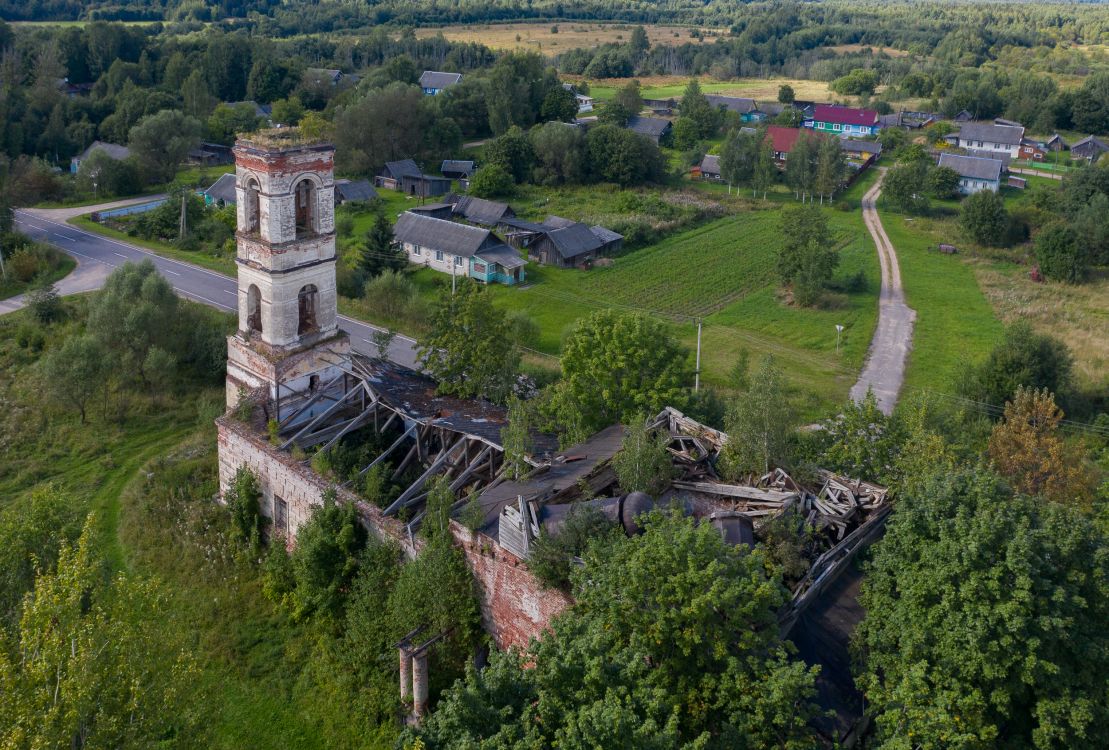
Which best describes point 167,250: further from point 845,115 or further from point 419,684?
point 845,115

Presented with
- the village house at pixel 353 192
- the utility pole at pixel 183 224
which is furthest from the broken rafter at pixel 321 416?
the village house at pixel 353 192

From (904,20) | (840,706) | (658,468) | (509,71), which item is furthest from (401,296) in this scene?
(904,20)

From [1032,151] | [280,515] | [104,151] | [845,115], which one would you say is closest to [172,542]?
[280,515]

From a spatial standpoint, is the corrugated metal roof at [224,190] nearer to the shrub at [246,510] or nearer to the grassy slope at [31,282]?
the grassy slope at [31,282]

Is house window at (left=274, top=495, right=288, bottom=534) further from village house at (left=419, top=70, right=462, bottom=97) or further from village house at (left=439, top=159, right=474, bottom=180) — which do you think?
village house at (left=419, top=70, right=462, bottom=97)

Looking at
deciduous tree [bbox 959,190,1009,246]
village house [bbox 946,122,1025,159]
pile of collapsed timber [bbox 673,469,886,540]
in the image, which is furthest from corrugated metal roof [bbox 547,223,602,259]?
village house [bbox 946,122,1025,159]
